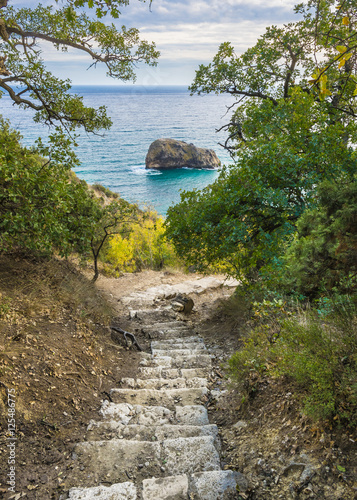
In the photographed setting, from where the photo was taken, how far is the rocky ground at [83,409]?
105 inches

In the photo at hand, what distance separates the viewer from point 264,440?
3330 mm

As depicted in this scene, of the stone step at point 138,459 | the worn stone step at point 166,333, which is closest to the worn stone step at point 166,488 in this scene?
the stone step at point 138,459

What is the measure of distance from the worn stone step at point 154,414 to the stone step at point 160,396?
9.3 inches

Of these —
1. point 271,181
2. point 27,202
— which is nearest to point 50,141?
point 27,202

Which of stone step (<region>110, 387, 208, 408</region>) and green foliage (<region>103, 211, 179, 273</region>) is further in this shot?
green foliage (<region>103, 211, 179, 273</region>)

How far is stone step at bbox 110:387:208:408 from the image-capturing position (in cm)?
464

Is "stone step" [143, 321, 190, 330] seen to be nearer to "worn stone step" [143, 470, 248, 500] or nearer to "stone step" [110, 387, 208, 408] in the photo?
"stone step" [110, 387, 208, 408]

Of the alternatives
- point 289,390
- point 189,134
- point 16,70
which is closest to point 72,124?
point 16,70

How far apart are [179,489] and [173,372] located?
3.08 meters

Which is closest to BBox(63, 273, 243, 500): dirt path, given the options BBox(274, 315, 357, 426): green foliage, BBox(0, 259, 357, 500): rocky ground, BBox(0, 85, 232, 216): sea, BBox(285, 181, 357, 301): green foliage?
BBox(0, 259, 357, 500): rocky ground

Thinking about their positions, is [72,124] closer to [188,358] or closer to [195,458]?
[188,358]

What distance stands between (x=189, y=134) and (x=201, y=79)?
108m

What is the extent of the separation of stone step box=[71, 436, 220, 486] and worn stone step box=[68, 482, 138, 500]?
21cm

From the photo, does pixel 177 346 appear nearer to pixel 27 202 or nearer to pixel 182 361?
pixel 182 361
